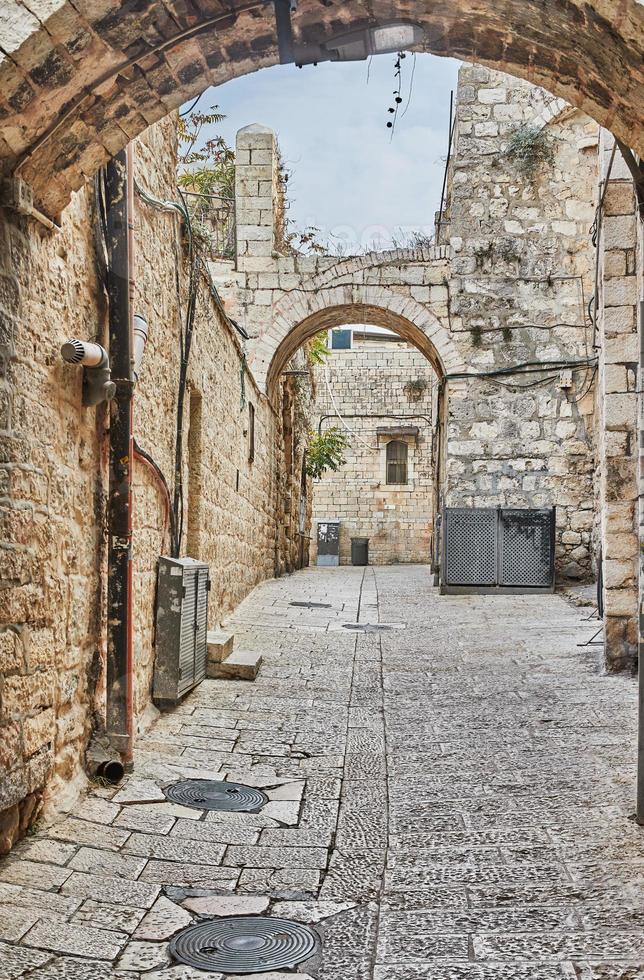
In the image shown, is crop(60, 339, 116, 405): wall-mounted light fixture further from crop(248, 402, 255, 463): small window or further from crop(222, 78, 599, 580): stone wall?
crop(222, 78, 599, 580): stone wall

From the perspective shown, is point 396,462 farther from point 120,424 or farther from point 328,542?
point 120,424

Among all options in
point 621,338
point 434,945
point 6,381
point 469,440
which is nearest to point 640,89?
point 6,381

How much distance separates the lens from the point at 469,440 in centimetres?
1345

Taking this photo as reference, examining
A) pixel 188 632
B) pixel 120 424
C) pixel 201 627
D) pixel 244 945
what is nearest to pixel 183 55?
pixel 120 424

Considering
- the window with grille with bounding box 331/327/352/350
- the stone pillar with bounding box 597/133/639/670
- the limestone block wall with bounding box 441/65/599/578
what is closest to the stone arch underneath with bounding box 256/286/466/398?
the limestone block wall with bounding box 441/65/599/578

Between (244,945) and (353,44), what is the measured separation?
3.01 m

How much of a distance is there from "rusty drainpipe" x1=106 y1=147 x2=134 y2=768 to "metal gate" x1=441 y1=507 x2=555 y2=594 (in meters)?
7.96

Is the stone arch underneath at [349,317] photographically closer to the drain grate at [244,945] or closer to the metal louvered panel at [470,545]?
the metal louvered panel at [470,545]

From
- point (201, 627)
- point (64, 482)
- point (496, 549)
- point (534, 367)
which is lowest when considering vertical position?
point (201, 627)

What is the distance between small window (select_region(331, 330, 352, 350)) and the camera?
27000 millimetres

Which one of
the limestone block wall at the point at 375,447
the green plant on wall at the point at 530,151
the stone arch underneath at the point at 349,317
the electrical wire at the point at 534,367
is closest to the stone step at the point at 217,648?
the stone arch underneath at the point at 349,317

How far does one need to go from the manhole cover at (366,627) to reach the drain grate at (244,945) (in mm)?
5823

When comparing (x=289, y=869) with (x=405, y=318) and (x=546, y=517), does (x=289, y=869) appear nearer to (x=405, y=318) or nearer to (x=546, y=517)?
(x=546, y=517)

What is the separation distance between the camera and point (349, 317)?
15.0 meters
